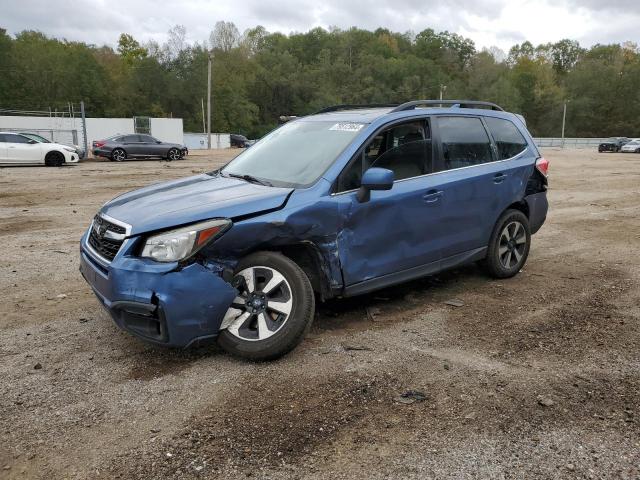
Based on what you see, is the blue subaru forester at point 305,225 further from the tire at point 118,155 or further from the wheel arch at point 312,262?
the tire at point 118,155

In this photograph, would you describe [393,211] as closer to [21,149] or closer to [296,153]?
[296,153]

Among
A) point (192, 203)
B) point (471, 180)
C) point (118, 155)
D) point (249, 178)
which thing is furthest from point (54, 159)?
point (471, 180)

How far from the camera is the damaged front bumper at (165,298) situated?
3.38 metres

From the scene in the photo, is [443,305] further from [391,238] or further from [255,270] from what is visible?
[255,270]

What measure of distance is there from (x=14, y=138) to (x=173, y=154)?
8.31m

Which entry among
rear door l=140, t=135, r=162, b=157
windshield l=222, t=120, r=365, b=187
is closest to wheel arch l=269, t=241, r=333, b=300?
windshield l=222, t=120, r=365, b=187

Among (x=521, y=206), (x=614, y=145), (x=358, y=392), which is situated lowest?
(x=358, y=392)

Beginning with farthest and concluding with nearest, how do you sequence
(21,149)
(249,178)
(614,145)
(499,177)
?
1. (614,145)
2. (21,149)
3. (499,177)
4. (249,178)

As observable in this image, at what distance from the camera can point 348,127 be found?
180 inches

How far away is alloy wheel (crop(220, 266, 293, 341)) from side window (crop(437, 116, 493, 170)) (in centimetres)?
209

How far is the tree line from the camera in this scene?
72.3m

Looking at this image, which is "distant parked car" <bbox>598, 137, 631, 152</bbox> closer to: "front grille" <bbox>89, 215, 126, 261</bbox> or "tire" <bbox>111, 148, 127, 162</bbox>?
"tire" <bbox>111, 148, 127, 162</bbox>

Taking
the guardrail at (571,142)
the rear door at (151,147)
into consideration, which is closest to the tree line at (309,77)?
the guardrail at (571,142)

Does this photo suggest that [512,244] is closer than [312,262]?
No
